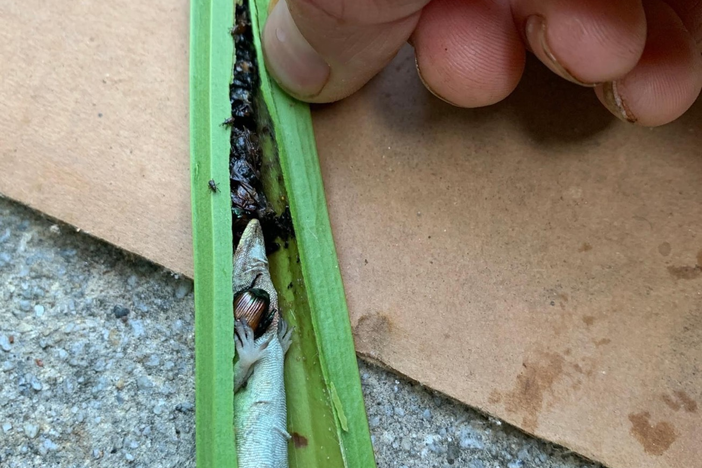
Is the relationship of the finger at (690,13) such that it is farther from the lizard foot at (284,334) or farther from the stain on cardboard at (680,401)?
the lizard foot at (284,334)

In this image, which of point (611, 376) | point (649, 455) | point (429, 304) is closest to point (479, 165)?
point (429, 304)

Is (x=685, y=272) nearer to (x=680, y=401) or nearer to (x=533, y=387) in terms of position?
(x=680, y=401)

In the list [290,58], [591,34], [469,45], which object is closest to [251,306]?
[290,58]

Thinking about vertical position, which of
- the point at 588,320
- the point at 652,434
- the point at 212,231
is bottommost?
the point at 652,434

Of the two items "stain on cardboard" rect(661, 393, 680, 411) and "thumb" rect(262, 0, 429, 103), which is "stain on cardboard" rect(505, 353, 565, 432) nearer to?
"stain on cardboard" rect(661, 393, 680, 411)

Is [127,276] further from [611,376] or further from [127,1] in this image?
[611,376]

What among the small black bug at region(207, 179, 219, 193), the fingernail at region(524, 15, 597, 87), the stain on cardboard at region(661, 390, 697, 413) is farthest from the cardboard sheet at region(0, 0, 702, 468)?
the fingernail at region(524, 15, 597, 87)
